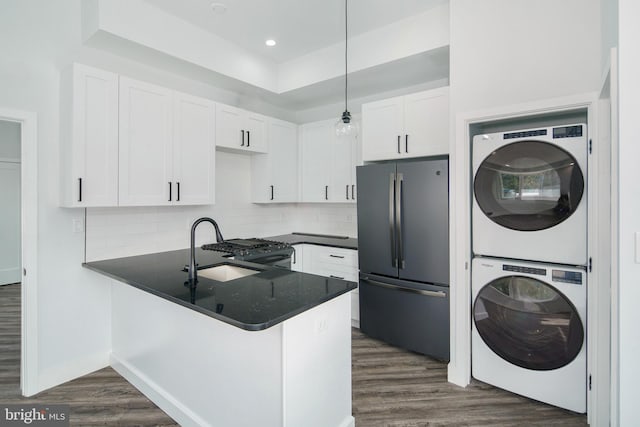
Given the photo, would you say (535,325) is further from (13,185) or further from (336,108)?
(13,185)

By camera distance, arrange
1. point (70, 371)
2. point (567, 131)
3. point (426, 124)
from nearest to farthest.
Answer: point (567, 131), point (70, 371), point (426, 124)

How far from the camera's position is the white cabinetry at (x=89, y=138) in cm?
237

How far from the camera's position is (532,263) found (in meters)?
2.27

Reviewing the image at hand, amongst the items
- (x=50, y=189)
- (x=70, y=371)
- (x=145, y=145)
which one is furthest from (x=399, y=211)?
(x=70, y=371)

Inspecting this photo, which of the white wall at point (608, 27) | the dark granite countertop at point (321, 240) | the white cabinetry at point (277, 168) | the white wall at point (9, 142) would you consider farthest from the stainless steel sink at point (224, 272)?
the white wall at point (9, 142)

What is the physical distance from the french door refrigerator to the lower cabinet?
0.28 meters

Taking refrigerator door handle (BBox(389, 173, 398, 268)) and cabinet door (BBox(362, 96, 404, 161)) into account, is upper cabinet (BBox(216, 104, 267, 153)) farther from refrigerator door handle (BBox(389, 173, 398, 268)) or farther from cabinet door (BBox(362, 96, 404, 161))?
refrigerator door handle (BBox(389, 173, 398, 268))

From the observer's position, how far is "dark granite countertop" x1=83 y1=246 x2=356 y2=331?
1495 mm

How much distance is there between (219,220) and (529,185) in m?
3.04

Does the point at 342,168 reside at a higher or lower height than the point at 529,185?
higher

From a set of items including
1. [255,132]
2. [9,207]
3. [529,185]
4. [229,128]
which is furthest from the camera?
[9,207]

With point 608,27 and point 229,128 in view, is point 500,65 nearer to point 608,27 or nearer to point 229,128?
point 608,27

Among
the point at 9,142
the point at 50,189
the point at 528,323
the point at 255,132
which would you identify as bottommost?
the point at 528,323

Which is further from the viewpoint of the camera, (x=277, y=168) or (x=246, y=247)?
(x=277, y=168)
